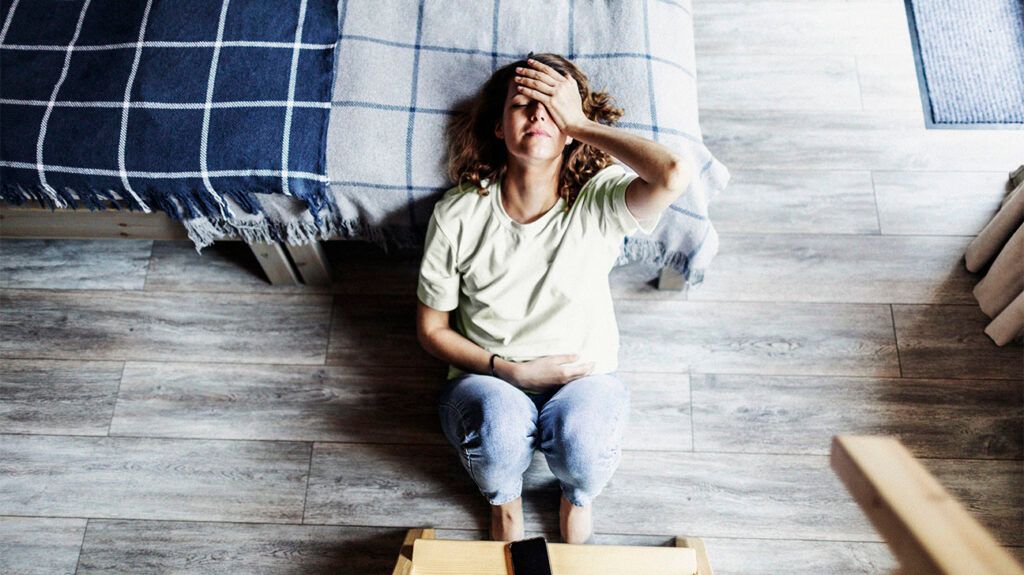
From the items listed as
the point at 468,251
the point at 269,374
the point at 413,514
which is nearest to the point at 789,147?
the point at 468,251

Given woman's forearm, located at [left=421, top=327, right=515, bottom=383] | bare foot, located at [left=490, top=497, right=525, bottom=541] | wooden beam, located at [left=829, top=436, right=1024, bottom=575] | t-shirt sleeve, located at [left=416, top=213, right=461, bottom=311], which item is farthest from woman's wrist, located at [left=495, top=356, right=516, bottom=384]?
wooden beam, located at [left=829, top=436, right=1024, bottom=575]

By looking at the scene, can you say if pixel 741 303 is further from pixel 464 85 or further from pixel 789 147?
pixel 464 85

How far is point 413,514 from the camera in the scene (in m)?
1.40

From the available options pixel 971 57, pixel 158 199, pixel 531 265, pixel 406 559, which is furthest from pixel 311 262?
pixel 971 57

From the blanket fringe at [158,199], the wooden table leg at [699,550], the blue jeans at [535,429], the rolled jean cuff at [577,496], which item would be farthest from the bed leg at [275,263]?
the wooden table leg at [699,550]

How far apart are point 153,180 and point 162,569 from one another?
74 cm

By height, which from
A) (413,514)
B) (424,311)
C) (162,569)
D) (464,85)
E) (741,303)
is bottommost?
(162,569)

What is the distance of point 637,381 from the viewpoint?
147 centimetres

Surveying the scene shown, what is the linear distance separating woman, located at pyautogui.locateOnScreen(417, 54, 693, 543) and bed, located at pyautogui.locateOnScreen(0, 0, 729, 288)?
0.09 m

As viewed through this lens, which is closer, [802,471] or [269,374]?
[802,471]

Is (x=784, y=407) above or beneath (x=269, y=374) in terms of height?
above

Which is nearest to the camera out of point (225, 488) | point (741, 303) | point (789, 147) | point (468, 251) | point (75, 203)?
point (468, 251)

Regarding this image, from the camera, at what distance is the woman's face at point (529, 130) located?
107cm

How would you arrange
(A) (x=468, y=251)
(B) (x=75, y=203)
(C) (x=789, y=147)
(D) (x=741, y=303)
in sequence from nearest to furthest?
(A) (x=468, y=251) → (B) (x=75, y=203) → (D) (x=741, y=303) → (C) (x=789, y=147)
